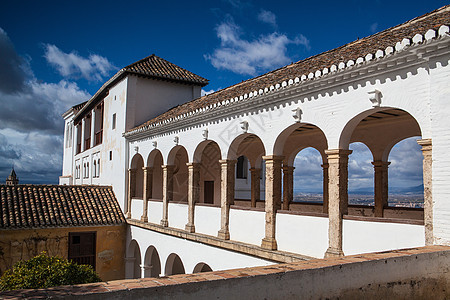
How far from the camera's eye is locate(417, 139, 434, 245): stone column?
20.6ft

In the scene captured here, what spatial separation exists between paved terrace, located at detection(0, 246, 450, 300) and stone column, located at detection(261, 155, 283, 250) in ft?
15.6

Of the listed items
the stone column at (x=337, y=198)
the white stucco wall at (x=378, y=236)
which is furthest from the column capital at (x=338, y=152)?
the white stucco wall at (x=378, y=236)

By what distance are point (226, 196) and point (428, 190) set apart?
586 centimetres

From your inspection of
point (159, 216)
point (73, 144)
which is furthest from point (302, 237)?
point (73, 144)

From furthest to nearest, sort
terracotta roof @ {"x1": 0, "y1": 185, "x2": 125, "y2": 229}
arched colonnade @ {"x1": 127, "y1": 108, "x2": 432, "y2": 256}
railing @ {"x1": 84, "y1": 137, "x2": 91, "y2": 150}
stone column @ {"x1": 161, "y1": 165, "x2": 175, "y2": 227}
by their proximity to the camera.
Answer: railing @ {"x1": 84, "y1": 137, "x2": 91, "y2": 150}, terracotta roof @ {"x1": 0, "y1": 185, "x2": 125, "y2": 229}, stone column @ {"x1": 161, "y1": 165, "x2": 175, "y2": 227}, arched colonnade @ {"x1": 127, "y1": 108, "x2": 432, "y2": 256}

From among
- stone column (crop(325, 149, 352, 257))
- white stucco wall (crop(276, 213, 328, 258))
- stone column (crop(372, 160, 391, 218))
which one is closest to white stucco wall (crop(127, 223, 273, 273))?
white stucco wall (crop(276, 213, 328, 258))

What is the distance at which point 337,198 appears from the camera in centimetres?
791

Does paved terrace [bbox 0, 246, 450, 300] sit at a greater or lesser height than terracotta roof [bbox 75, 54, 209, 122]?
lesser

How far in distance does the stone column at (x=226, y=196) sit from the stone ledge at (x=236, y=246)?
0.27 m

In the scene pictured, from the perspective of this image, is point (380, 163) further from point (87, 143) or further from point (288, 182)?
point (87, 143)

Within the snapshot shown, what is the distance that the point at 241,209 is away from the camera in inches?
421

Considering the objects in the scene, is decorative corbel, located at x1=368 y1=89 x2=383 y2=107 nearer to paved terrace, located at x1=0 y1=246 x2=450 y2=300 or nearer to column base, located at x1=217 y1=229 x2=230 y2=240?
paved terrace, located at x1=0 y1=246 x2=450 y2=300

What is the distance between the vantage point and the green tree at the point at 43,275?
27.9 feet

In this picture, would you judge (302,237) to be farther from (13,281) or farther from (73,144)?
(73,144)
